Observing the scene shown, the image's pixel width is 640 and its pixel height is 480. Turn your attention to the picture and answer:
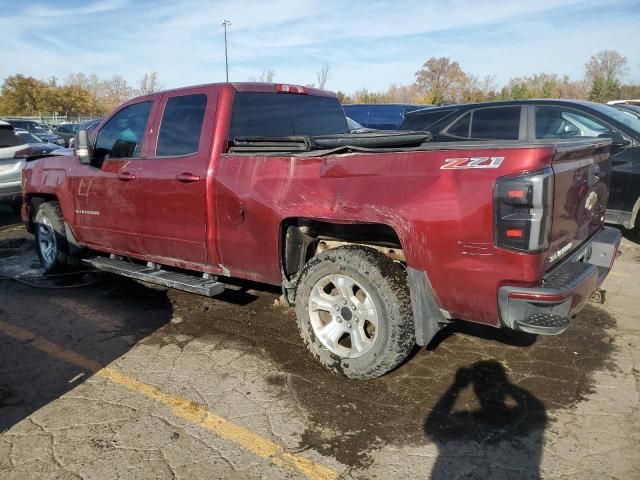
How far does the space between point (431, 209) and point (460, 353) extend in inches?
59.5

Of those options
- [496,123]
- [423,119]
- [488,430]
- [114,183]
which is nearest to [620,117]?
[496,123]

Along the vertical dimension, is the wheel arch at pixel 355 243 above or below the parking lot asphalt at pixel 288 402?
above

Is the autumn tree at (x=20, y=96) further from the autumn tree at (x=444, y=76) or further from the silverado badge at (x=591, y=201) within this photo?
the silverado badge at (x=591, y=201)

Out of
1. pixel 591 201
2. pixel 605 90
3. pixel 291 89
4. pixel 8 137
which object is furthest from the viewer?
pixel 605 90

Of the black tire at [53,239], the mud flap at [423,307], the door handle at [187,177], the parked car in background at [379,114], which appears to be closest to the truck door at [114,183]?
the black tire at [53,239]

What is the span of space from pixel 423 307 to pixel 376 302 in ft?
1.05

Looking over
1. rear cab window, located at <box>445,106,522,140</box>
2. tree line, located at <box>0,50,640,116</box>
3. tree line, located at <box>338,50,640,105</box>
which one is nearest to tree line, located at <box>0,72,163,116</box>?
tree line, located at <box>0,50,640,116</box>

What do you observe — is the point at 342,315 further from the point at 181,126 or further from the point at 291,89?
the point at 291,89

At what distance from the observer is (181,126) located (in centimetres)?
438

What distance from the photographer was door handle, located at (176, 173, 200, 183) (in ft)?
13.3

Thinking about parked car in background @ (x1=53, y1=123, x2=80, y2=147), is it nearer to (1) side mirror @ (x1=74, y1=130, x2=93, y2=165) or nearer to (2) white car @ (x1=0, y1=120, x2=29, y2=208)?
(2) white car @ (x1=0, y1=120, x2=29, y2=208)

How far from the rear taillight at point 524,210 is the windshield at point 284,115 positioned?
7.41 feet

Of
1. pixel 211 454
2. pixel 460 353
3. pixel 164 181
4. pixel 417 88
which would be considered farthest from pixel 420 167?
pixel 417 88

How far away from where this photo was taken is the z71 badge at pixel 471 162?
2676mm
